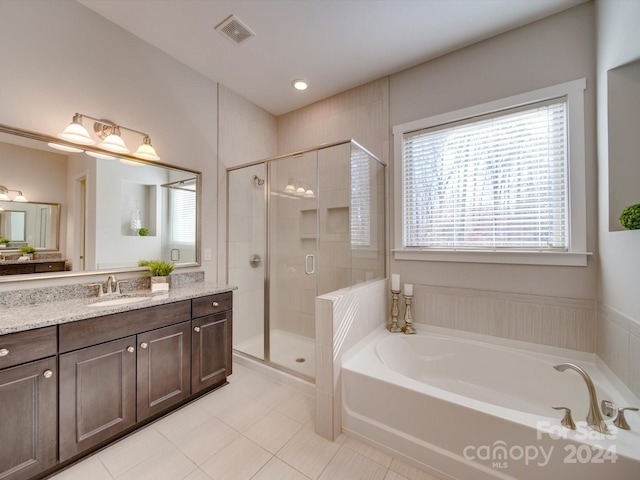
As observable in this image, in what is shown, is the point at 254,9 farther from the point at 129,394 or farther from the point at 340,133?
the point at 129,394

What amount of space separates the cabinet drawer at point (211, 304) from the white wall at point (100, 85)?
53 centimetres

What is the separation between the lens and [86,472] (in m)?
1.36

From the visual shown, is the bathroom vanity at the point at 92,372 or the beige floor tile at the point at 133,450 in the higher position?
the bathroom vanity at the point at 92,372

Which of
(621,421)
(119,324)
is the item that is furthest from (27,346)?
(621,421)

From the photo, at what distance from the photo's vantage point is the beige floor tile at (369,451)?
57.8 inches

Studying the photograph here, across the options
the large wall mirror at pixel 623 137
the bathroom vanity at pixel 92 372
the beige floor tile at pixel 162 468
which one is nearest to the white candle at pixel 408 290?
the large wall mirror at pixel 623 137

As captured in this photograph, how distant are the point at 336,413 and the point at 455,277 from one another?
1414mm

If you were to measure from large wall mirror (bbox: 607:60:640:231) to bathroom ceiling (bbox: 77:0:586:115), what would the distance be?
0.69 meters

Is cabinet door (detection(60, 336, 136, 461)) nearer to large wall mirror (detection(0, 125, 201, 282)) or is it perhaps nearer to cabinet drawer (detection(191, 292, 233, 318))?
cabinet drawer (detection(191, 292, 233, 318))

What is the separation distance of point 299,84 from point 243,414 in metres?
2.95

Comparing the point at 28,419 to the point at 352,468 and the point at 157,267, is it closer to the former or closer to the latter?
the point at 157,267

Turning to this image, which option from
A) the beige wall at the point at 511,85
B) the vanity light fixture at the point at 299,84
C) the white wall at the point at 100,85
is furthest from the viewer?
the vanity light fixture at the point at 299,84

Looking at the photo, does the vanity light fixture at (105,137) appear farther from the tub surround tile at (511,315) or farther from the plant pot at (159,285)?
the tub surround tile at (511,315)

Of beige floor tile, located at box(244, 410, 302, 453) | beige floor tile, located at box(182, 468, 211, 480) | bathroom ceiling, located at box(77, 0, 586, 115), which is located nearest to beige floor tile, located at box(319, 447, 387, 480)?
beige floor tile, located at box(244, 410, 302, 453)
